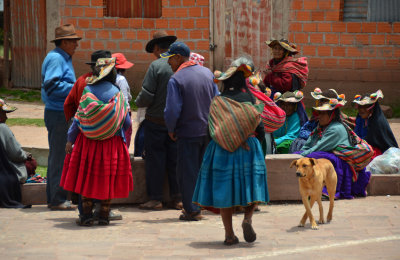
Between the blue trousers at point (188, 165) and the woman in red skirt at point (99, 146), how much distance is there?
557 mm

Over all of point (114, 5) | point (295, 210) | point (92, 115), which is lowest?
point (295, 210)

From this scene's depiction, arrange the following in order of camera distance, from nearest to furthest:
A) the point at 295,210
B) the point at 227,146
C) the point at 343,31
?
1. the point at 227,146
2. the point at 295,210
3. the point at 343,31

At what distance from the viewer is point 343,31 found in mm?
14055

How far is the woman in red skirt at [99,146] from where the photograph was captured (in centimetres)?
698

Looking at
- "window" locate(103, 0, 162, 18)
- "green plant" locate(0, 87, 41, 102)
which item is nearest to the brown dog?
"window" locate(103, 0, 162, 18)

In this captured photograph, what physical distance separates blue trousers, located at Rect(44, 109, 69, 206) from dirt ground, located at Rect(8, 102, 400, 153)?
2.68m

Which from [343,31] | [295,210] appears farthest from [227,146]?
[343,31]

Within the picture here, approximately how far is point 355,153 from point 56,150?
333 centimetres

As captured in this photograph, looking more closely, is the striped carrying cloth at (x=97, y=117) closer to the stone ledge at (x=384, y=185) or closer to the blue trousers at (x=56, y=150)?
the blue trousers at (x=56, y=150)

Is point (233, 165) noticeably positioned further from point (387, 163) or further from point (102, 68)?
point (387, 163)

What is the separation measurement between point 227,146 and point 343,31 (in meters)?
8.49

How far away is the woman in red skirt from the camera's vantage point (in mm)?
6980

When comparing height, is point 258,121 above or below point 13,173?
above

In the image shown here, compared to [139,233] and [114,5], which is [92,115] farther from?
[114,5]
